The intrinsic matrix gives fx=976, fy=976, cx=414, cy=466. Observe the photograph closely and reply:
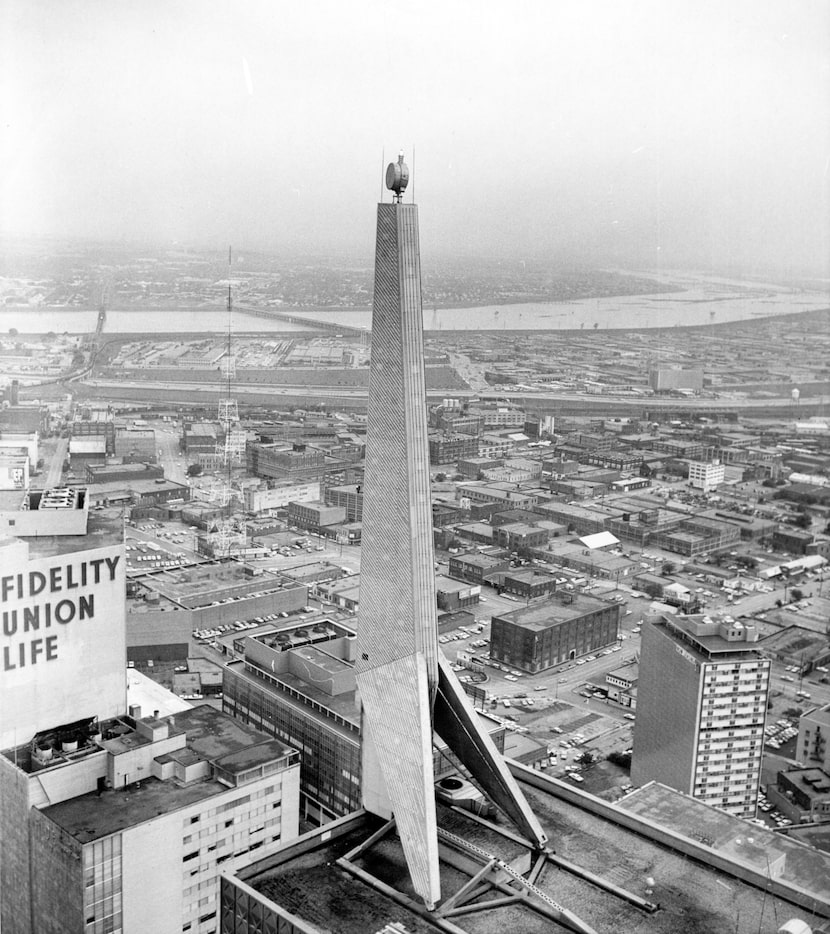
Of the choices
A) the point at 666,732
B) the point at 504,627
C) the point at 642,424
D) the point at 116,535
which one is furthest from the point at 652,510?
the point at 116,535

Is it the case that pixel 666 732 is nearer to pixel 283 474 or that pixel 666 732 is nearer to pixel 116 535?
pixel 116 535

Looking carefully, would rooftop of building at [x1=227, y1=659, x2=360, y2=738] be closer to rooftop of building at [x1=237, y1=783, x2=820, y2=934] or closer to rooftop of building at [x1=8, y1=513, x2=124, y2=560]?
rooftop of building at [x1=8, y1=513, x2=124, y2=560]

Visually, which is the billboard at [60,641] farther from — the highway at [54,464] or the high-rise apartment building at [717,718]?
the high-rise apartment building at [717,718]

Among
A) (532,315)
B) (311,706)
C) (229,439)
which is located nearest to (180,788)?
(311,706)

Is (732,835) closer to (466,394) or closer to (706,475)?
(706,475)

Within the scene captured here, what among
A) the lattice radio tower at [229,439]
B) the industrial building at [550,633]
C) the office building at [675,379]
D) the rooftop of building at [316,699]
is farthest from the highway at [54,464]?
the office building at [675,379]

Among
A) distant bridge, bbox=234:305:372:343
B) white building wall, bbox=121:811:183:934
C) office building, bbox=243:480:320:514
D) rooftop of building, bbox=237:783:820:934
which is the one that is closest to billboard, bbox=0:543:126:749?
white building wall, bbox=121:811:183:934
